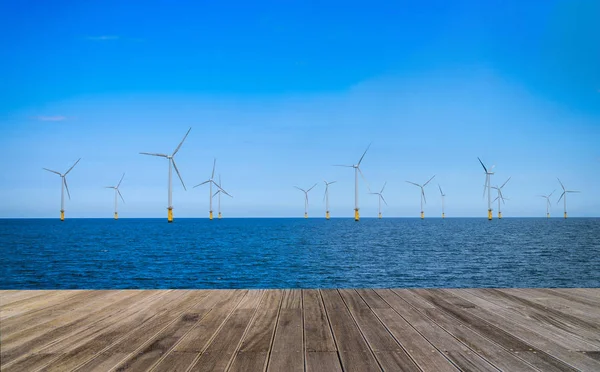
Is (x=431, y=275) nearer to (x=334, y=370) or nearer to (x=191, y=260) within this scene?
(x=191, y=260)

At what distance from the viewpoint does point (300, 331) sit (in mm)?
3555

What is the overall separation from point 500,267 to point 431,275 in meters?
6.60

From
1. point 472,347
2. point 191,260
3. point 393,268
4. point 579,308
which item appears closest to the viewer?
point 472,347

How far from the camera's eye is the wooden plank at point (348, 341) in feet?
8.95

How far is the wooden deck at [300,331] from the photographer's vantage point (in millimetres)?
2791

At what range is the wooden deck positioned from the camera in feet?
9.16

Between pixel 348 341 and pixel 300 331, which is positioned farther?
pixel 300 331

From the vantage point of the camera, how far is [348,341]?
3.25 metres

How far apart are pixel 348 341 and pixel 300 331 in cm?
48

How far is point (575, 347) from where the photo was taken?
3127mm

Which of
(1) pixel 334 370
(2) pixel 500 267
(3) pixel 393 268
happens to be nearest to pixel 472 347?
(1) pixel 334 370

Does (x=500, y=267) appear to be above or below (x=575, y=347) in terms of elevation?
below

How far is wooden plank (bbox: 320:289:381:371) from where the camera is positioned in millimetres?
2729

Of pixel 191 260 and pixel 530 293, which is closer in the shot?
pixel 530 293
